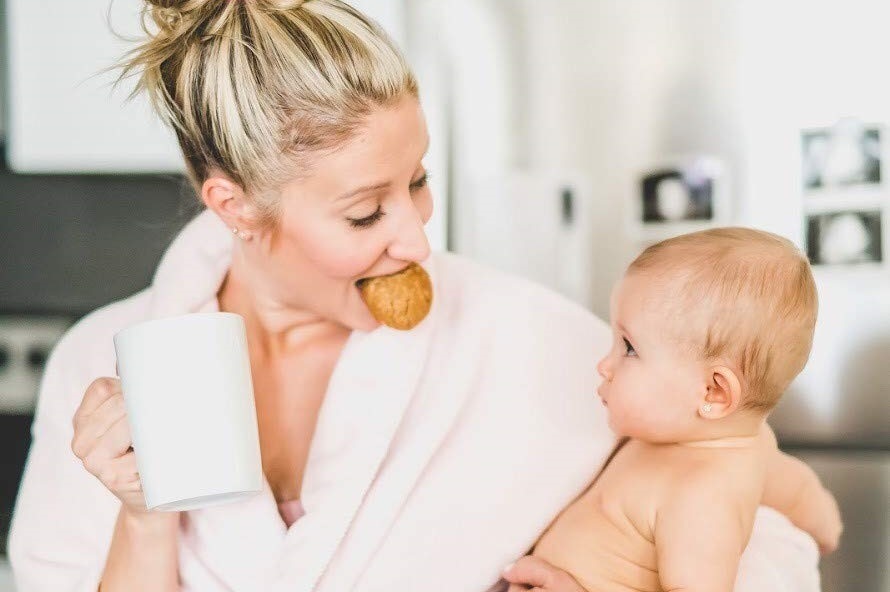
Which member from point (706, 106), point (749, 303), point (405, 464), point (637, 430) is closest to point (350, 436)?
point (405, 464)

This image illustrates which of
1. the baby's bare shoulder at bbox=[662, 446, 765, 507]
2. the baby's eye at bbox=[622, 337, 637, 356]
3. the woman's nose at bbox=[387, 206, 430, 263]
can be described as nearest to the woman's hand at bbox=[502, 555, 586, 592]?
the baby's bare shoulder at bbox=[662, 446, 765, 507]

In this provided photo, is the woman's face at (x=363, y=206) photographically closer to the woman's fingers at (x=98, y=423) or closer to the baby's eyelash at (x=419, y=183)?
the baby's eyelash at (x=419, y=183)

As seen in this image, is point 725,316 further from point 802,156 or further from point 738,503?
point 802,156

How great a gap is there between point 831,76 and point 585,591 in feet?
2.24

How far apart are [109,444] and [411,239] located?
1.17ft

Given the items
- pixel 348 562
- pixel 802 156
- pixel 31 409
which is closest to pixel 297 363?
pixel 348 562

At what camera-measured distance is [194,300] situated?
109cm

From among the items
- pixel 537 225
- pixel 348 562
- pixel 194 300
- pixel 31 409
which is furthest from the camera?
pixel 31 409

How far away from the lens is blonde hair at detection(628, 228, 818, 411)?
85 cm

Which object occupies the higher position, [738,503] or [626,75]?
[626,75]

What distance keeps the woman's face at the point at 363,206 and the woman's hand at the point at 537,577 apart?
1.12 ft

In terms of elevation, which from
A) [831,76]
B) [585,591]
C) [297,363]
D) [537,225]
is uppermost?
[831,76]

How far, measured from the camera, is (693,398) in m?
0.89

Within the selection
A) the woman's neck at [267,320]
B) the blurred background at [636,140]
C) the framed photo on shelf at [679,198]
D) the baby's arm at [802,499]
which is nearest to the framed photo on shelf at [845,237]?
the blurred background at [636,140]
